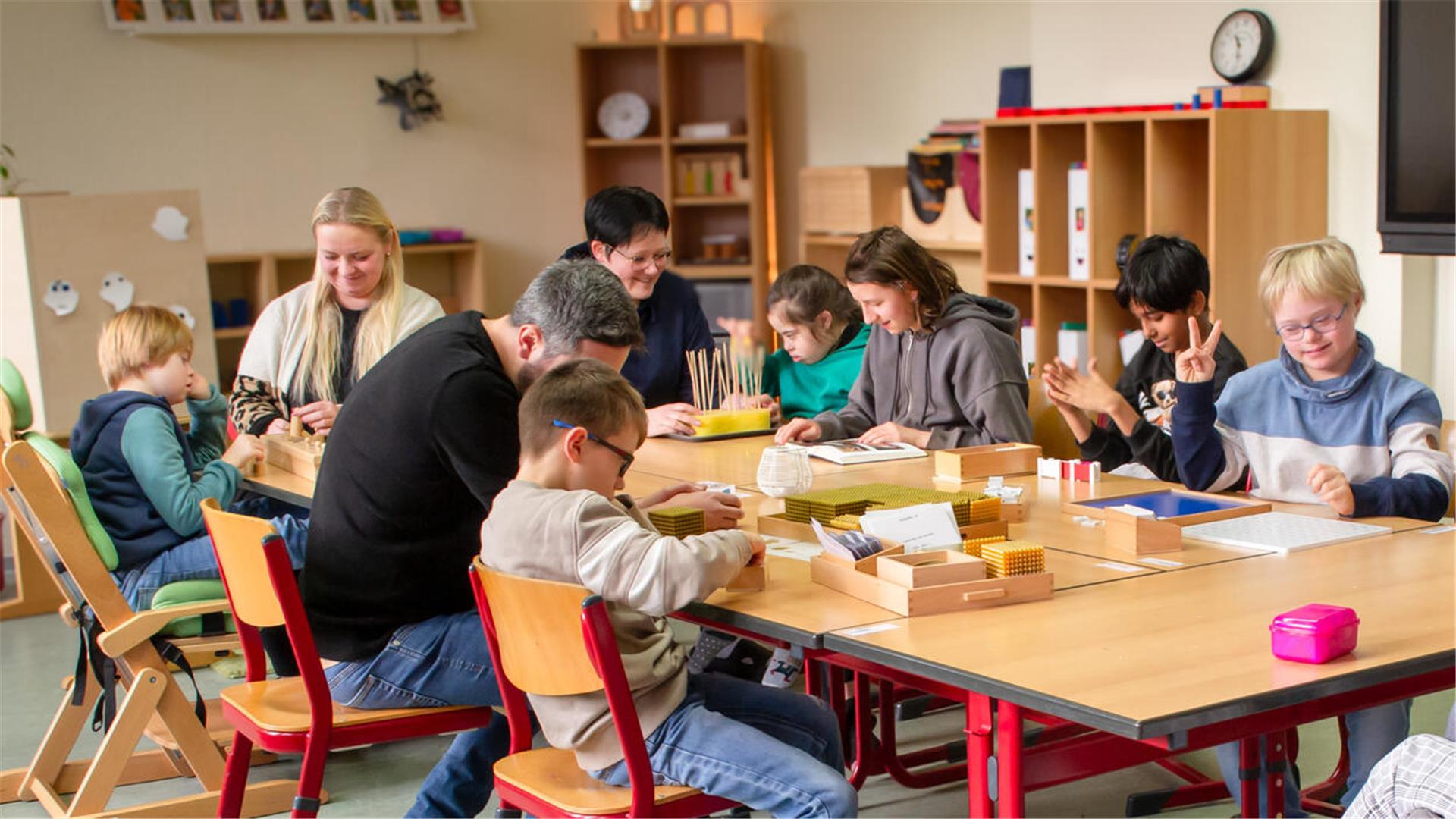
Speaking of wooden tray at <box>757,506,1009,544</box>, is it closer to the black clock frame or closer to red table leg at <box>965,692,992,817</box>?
red table leg at <box>965,692,992,817</box>

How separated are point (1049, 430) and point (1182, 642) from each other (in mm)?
1834

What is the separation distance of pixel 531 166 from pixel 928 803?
5402 millimetres

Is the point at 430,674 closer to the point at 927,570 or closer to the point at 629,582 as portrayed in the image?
the point at 629,582

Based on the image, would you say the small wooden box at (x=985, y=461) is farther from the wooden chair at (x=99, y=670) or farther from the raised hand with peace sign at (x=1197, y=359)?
the wooden chair at (x=99, y=670)

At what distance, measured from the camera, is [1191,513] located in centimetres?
269

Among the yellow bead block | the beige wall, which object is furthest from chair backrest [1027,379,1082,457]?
the beige wall

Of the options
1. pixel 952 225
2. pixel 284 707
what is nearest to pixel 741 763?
pixel 284 707

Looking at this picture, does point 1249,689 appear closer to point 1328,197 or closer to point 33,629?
point 1328,197

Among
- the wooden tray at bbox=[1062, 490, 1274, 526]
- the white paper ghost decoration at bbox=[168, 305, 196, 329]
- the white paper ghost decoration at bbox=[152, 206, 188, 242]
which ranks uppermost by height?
the white paper ghost decoration at bbox=[152, 206, 188, 242]

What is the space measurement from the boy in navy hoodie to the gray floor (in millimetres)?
535

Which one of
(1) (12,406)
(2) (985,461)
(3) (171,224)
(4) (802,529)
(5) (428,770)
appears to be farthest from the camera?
(3) (171,224)

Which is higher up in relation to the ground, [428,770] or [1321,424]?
[1321,424]

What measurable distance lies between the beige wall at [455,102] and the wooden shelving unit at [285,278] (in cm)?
14

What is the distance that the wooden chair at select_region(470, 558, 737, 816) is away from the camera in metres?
2.06
